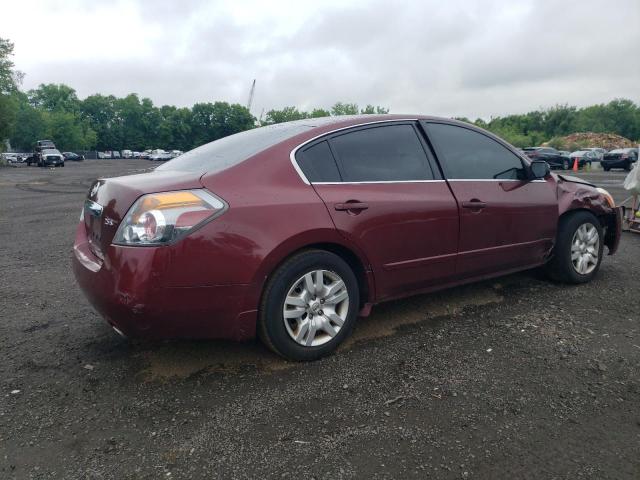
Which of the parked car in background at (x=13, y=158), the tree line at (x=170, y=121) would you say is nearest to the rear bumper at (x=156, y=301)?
the parked car in background at (x=13, y=158)

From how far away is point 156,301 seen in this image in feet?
8.64

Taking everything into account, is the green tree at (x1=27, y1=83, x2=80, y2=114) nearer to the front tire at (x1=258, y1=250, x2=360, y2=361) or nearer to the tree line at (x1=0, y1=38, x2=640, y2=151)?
the tree line at (x1=0, y1=38, x2=640, y2=151)

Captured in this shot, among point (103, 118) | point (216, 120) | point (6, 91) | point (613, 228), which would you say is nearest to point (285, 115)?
point (216, 120)

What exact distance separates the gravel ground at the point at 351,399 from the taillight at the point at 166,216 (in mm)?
879

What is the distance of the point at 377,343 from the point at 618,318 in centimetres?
198

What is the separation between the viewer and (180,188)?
2777 millimetres

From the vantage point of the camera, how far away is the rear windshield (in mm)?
3123

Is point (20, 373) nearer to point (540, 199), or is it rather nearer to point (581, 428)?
point (581, 428)

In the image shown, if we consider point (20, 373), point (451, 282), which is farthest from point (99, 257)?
point (451, 282)

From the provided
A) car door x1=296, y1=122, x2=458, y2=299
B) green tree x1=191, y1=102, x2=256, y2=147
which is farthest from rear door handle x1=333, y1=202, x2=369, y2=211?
green tree x1=191, y1=102, x2=256, y2=147

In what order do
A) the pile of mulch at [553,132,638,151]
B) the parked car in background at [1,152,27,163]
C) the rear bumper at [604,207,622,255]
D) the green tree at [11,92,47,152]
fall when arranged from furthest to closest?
the green tree at [11,92,47,152], the pile of mulch at [553,132,638,151], the parked car in background at [1,152,27,163], the rear bumper at [604,207,622,255]

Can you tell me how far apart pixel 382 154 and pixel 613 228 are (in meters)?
3.02

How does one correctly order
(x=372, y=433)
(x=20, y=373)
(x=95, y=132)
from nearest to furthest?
(x=372, y=433) < (x=20, y=373) < (x=95, y=132)

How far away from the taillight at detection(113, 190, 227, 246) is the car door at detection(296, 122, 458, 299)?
72cm
